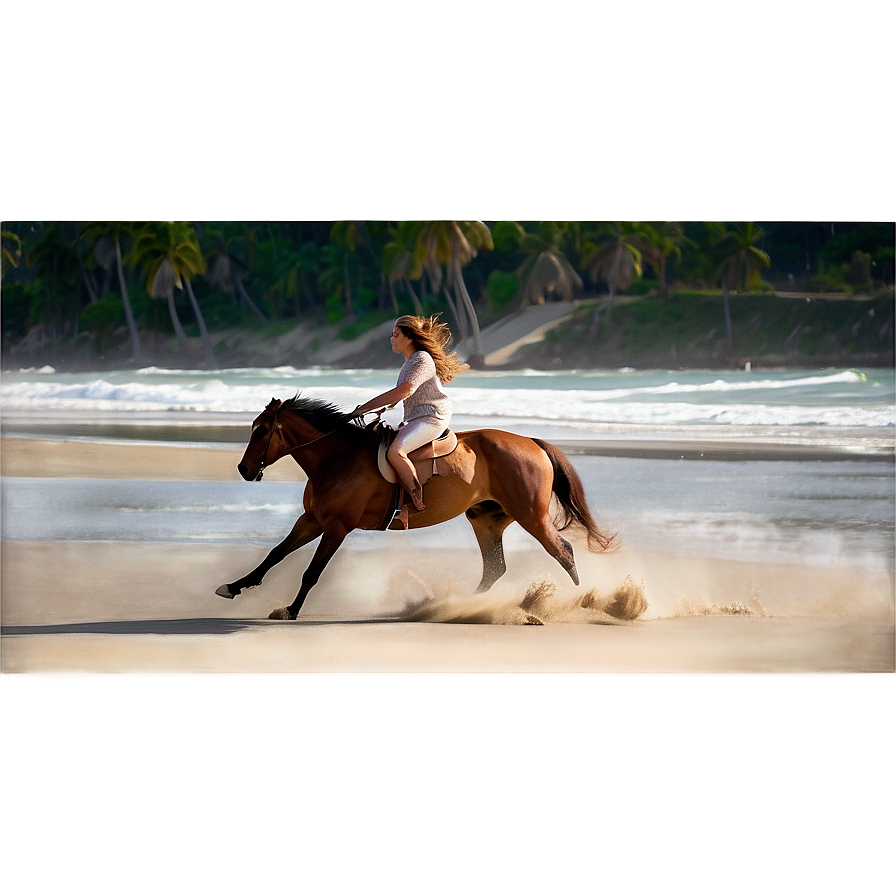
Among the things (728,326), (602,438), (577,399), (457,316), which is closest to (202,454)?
(457,316)

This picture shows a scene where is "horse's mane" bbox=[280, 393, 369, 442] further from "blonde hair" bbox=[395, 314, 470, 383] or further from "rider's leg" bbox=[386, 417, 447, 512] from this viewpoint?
"blonde hair" bbox=[395, 314, 470, 383]

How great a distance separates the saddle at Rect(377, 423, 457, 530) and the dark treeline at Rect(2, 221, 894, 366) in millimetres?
724

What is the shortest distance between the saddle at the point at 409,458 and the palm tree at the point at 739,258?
178 centimetres

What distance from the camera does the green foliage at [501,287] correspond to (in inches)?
217

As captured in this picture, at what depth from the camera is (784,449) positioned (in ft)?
18.7

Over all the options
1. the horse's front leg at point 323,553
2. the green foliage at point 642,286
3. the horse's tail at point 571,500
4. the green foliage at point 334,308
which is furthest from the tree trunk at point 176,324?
the green foliage at point 642,286

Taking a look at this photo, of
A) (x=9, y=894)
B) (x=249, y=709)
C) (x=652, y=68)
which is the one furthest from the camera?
(x=249, y=709)

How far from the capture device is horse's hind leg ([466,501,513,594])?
17.3 feet

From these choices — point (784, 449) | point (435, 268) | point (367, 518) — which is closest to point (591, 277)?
point (435, 268)

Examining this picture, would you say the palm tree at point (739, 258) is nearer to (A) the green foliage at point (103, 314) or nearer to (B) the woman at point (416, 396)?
(B) the woman at point (416, 396)

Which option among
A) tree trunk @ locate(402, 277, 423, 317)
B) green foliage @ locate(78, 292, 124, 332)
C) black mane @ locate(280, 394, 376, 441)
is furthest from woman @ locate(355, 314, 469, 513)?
green foliage @ locate(78, 292, 124, 332)

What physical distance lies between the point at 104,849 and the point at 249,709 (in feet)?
3.25

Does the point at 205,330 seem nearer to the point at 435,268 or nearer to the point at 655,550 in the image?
the point at 435,268

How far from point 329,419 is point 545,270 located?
4.77 feet
